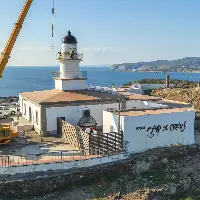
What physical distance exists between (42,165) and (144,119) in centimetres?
685

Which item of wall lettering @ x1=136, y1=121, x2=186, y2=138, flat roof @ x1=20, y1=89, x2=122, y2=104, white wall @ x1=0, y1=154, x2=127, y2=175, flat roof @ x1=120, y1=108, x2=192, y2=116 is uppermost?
flat roof @ x1=20, y1=89, x2=122, y2=104

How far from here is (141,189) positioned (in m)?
19.5

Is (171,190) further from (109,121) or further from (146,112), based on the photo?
(109,121)

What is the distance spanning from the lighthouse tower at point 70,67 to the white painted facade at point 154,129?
734 centimetres

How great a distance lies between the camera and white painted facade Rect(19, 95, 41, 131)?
26.5 metres

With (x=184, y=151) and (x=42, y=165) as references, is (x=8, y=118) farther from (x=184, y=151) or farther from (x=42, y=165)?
(x=184, y=151)

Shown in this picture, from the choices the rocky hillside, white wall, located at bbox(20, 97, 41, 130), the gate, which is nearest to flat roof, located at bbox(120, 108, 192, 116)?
the gate

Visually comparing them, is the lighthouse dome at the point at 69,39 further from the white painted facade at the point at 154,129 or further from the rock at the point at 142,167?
the rock at the point at 142,167

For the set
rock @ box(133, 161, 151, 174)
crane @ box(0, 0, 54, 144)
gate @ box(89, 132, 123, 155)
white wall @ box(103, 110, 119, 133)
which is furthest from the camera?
crane @ box(0, 0, 54, 144)

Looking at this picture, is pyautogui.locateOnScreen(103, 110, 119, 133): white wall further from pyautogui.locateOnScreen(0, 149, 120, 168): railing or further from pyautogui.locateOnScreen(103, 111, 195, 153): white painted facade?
pyautogui.locateOnScreen(0, 149, 120, 168): railing

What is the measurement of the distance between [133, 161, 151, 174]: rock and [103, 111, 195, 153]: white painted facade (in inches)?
38.7

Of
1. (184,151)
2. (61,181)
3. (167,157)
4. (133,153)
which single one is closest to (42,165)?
(61,181)

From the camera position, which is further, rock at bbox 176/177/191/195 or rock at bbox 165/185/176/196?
rock at bbox 176/177/191/195

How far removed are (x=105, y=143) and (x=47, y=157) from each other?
340 centimetres
